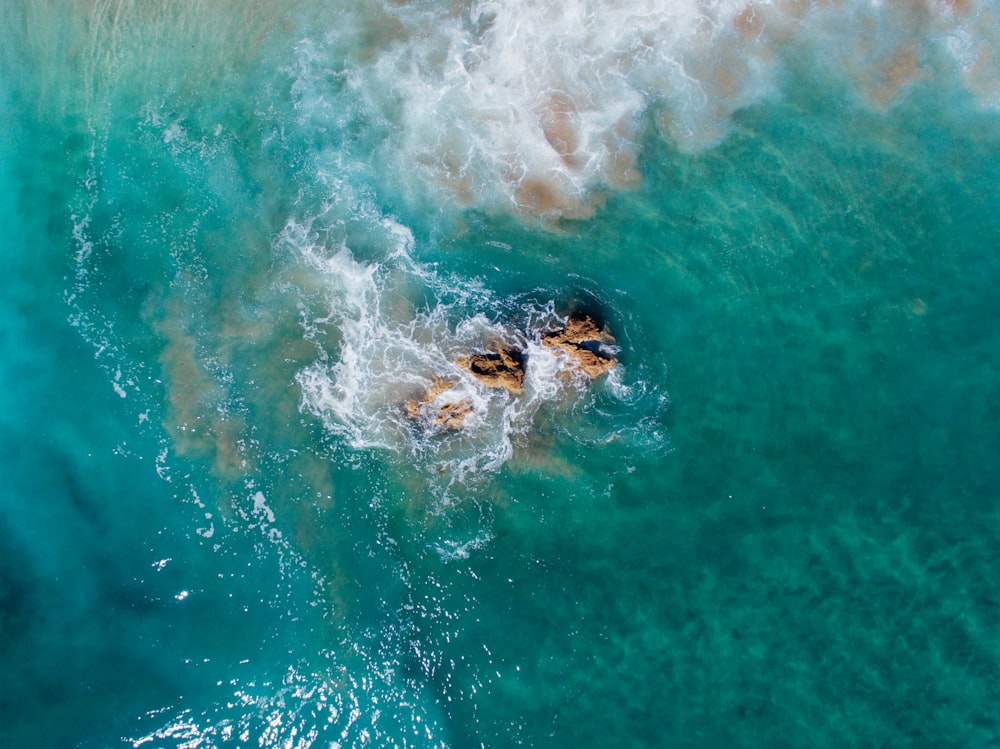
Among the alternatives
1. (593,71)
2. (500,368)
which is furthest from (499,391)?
(593,71)

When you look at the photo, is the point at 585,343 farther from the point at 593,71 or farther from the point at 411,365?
the point at 593,71

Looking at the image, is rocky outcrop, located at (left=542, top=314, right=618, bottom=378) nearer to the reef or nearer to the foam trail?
the reef

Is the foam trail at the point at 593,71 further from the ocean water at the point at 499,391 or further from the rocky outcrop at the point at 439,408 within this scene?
the rocky outcrop at the point at 439,408

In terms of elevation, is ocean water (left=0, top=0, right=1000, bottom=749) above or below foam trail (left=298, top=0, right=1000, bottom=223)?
below

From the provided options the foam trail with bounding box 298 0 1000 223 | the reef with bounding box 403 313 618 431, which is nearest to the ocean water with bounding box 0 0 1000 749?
the foam trail with bounding box 298 0 1000 223

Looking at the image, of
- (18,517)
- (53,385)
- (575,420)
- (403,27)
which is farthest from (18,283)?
(575,420)

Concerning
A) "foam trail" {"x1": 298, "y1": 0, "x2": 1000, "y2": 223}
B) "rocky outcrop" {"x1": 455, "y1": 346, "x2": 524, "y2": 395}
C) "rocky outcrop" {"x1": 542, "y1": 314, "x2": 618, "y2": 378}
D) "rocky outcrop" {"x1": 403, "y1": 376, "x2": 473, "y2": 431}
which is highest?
"foam trail" {"x1": 298, "y1": 0, "x2": 1000, "y2": 223}
